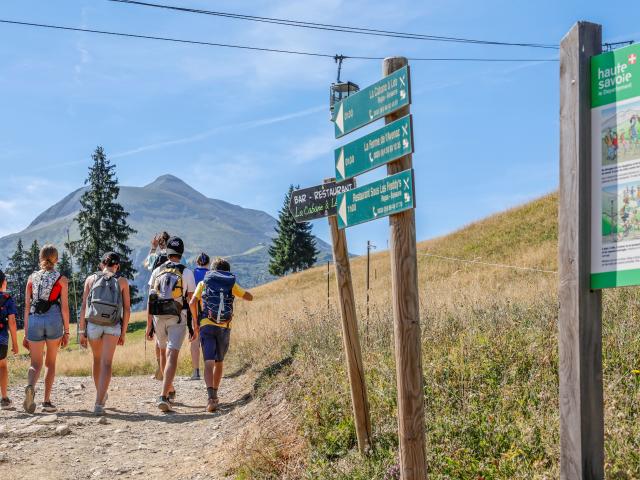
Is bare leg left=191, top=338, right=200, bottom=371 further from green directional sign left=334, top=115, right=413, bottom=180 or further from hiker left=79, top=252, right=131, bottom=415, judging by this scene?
green directional sign left=334, top=115, right=413, bottom=180

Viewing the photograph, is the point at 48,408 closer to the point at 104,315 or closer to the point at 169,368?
the point at 104,315

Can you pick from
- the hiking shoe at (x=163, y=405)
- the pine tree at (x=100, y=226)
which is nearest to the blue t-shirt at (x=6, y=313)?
the hiking shoe at (x=163, y=405)

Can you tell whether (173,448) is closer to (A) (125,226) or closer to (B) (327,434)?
(B) (327,434)

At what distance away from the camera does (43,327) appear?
30.5 feet

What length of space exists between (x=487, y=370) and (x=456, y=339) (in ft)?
3.82

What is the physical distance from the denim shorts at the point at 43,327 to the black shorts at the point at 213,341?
1.90 metres

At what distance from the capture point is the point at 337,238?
19.3 ft

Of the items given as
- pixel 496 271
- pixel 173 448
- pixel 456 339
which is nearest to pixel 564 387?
pixel 456 339

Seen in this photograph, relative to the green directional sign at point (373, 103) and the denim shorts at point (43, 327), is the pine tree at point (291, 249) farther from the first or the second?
the green directional sign at point (373, 103)

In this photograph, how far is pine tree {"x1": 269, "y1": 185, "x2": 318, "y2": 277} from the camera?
7238 centimetres

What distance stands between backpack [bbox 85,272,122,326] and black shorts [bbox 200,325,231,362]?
115 cm

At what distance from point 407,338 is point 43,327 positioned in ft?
21.0

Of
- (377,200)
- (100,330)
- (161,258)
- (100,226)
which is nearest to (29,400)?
(100,330)

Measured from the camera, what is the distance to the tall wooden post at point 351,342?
222 inches
